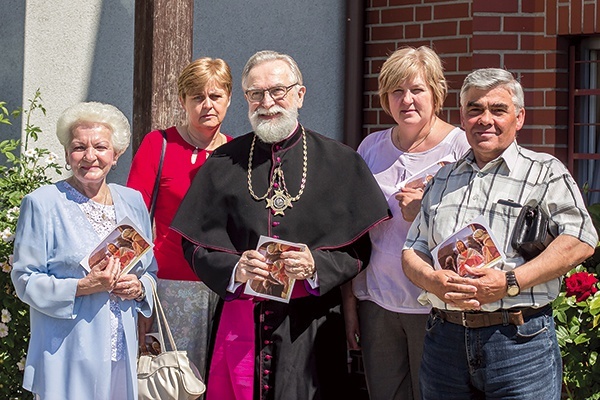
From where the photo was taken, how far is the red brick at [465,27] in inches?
253

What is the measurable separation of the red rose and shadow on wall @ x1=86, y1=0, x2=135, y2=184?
299 centimetres

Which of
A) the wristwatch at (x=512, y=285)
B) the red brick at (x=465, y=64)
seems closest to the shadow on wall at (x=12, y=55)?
the red brick at (x=465, y=64)

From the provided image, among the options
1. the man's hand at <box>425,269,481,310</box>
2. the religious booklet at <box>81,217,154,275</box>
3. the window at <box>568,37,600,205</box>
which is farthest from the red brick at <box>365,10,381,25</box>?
the man's hand at <box>425,269,481,310</box>

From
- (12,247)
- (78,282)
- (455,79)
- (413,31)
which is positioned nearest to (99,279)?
(78,282)

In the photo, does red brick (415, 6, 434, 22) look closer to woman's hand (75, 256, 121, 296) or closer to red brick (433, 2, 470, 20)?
red brick (433, 2, 470, 20)

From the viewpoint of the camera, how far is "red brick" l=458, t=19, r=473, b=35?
6.42 meters

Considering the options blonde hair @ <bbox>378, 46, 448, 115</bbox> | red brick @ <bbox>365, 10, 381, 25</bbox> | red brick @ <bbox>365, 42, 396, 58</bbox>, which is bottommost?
blonde hair @ <bbox>378, 46, 448, 115</bbox>

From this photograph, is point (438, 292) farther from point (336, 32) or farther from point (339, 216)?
point (336, 32)

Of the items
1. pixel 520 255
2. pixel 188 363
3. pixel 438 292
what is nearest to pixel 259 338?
pixel 188 363

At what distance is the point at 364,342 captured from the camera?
4.83 meters

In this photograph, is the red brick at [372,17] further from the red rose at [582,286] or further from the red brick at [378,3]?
the red rose at [582,286]

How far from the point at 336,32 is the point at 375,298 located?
2.96 metres

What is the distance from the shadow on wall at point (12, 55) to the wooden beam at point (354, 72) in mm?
2109

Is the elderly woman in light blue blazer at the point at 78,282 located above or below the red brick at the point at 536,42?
below
